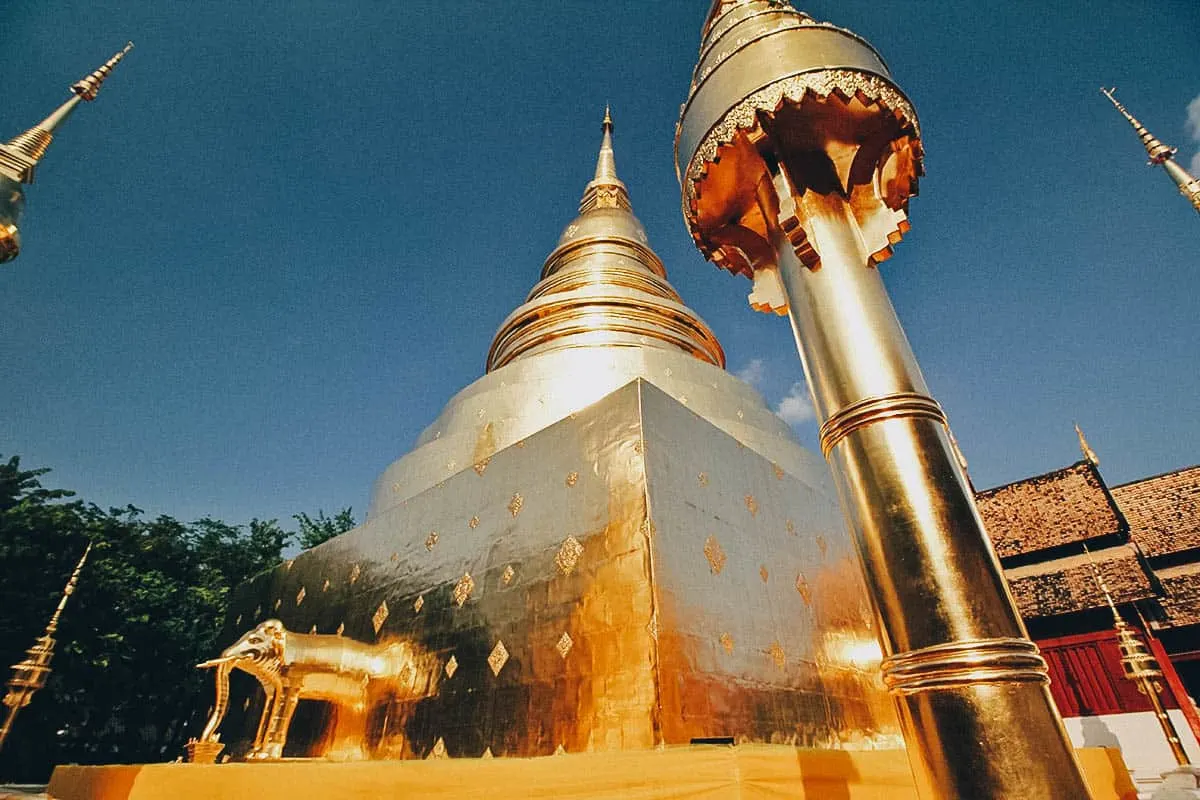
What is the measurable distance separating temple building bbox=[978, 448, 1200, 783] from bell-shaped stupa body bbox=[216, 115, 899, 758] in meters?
8.26

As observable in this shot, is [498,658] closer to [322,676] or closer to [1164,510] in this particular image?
[322,676]

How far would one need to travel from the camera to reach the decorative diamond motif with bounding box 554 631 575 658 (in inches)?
148

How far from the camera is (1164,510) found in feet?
44.8

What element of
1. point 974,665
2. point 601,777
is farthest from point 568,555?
point 974,665

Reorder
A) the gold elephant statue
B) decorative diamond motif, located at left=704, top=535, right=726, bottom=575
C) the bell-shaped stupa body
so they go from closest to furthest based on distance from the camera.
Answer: the bell-shaped stupa body → decorative diamond motif, located at left=704, top=535, right=726, bottom=575 → the gold elephant statue

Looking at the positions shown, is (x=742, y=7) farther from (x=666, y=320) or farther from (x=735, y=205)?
(x=666, y=320)

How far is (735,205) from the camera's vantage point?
2750 mm

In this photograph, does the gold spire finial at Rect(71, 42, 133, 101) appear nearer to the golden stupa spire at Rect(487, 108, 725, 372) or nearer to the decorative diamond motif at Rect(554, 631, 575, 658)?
the golden stupa spire at Rect(487, 108, 725, 372)

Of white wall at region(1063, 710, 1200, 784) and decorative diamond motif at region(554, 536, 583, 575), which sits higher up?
decorative diamond motif at region(554, 536, 583, 575)

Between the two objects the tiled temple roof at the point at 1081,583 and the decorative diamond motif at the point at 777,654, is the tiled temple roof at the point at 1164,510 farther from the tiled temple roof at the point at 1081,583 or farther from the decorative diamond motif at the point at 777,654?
the decorative diamond motif at the point at 777,654

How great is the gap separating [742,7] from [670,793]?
3570 millimetres

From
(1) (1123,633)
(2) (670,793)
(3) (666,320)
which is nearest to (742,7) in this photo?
(2) (670,793)

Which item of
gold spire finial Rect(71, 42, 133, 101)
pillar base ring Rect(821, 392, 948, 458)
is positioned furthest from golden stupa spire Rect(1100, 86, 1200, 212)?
gold spire finial Rect(71, 42, 133, 101)

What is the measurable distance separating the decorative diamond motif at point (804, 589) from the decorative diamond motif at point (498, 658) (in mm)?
2357
